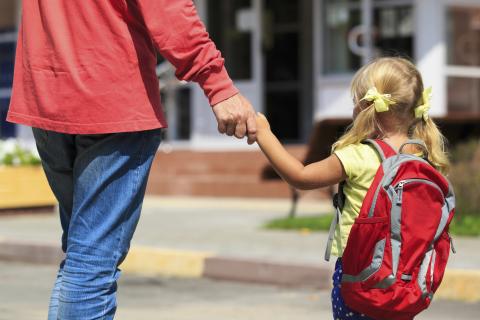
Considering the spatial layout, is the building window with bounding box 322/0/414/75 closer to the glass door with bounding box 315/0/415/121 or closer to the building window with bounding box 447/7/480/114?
the glass door with bounding box 315/0/415/121

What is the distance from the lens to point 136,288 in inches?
289

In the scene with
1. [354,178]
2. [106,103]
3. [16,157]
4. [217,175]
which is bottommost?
[217,175]

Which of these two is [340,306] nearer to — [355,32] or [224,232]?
[224,232]

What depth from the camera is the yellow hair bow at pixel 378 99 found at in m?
3.65

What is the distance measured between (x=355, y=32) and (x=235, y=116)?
13.1 metres

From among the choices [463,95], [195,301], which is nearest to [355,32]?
[463,95]

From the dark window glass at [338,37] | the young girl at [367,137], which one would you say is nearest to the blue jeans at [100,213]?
the young girl at [367,137]

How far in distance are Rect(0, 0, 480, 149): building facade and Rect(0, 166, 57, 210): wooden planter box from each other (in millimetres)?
4723

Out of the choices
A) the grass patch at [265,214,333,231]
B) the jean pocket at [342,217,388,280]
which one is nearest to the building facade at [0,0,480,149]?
the grass patch at [265,214,333,231]

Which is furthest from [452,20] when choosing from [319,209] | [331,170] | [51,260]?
[331,170]

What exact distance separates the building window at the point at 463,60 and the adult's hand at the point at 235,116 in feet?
40.9

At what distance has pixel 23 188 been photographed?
40.8 ft

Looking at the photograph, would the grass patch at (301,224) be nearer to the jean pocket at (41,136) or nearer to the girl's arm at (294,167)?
the girl's arm at (294,167)

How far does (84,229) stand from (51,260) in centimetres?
545
